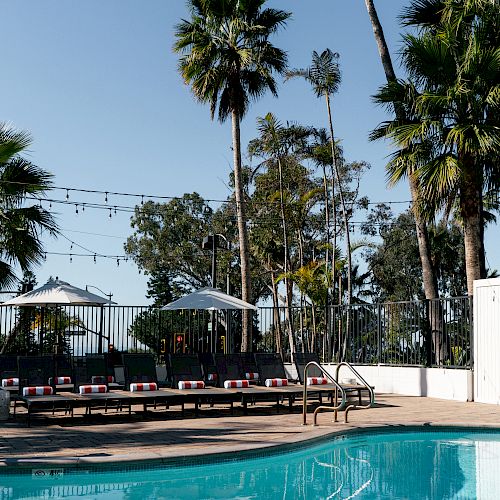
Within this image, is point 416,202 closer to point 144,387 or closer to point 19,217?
point 144,387

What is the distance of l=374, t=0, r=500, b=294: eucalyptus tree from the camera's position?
48.2ft

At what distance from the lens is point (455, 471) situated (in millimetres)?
8938

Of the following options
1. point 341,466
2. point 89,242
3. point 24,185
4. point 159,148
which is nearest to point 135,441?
point 341,466

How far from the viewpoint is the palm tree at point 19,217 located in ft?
49.6

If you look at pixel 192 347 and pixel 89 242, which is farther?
pixel 89 242

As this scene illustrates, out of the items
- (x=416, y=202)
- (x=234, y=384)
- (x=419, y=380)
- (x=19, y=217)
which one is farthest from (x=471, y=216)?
(x=19, y=217)

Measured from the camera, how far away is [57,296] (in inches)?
539

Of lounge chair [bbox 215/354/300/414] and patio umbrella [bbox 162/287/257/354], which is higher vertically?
patio umbrella [bbox 162/287/257/354]

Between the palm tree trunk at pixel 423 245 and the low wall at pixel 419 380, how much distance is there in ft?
1.44

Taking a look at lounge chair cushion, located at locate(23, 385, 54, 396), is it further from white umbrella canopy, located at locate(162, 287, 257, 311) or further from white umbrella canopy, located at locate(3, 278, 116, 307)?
white umbrella canopy, located at locate(162, 287, 257, 311)

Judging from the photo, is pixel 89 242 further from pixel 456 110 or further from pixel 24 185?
pixel 456 110

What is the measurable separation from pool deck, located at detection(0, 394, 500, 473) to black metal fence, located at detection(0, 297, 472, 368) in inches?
68.1

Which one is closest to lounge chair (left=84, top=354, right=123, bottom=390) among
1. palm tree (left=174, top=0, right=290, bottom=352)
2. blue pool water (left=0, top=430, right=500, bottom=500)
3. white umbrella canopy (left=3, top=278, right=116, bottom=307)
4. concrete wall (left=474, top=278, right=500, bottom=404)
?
white umbrella canopy (left=3, top=278, right=116, bottom=307)

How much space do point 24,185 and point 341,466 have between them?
9186 mm
